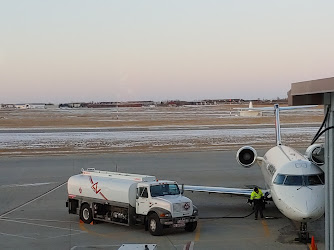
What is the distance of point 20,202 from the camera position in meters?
24.8

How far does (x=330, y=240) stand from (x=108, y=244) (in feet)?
29.7

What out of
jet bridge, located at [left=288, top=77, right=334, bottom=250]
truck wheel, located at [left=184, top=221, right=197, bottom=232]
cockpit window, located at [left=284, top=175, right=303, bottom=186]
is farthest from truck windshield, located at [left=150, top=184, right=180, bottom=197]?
jet bridge, located at [left=288, top=77, right=334, bottom=250]

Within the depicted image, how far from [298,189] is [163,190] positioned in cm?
502

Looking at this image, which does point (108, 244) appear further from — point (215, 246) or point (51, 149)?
point (51, 149)

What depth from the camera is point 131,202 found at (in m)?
18.7

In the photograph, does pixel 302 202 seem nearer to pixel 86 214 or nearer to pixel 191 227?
pixel 191 227

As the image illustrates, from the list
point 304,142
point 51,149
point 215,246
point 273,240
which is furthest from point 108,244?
point 304,142

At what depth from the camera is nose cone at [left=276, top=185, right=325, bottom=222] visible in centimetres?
1591

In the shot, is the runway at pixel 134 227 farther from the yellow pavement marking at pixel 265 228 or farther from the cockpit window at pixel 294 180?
the cockpit window at pixel 294 180

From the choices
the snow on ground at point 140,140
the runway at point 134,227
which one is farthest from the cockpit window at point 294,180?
the snow on ground at point 140,140

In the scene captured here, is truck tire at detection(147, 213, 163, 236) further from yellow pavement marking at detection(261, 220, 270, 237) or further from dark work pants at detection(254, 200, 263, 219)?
dark work pants at detection(254, 200, 263, 219)

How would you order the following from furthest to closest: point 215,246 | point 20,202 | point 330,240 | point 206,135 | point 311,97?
point 206,135, point 20,202, point 215,246, point 311,97, point 330,240

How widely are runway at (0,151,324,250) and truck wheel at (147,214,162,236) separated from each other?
0.73 feet

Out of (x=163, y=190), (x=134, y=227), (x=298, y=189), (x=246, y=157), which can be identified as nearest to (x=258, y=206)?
(x=298, y=189)
